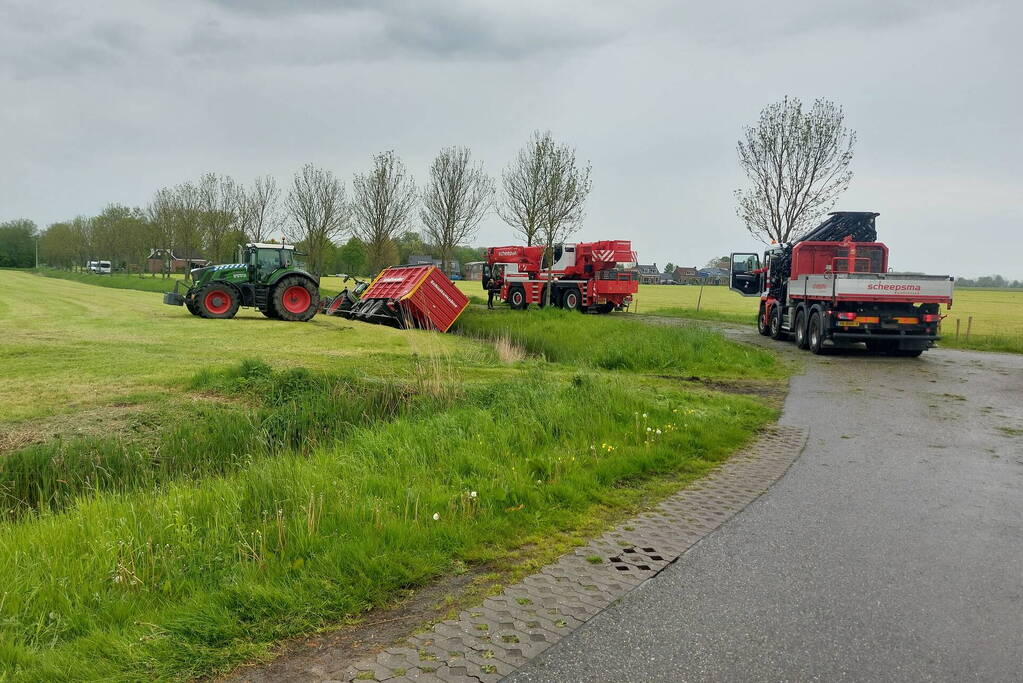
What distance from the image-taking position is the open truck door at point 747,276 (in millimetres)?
25734

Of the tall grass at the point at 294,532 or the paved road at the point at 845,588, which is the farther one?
the tall grass at the point at 294,532

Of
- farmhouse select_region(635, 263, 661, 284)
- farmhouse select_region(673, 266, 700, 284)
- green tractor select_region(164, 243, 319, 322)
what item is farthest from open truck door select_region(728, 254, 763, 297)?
farmhouse select_region(673, 266, 700, 284)

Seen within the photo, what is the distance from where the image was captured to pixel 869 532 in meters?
5.58

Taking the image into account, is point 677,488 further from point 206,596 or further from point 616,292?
point 616,292

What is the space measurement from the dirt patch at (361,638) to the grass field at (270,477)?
0.11m

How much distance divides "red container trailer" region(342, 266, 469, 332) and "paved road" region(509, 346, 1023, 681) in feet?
56.5

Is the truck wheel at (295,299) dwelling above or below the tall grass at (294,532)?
above

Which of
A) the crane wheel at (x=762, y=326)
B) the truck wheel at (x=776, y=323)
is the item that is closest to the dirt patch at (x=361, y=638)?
the truck wheel at (x=776, y=323)

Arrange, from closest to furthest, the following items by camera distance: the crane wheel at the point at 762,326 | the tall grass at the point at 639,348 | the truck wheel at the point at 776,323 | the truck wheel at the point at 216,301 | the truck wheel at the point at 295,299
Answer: the tall grass at the point at 639,348 < the truck wheel at the point at 776,323 < the truck wheel at the point at 216,301 < the truck wheel at the point at 295,299 < the crane wheel at the point at 762,326

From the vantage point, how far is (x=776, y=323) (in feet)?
75.1

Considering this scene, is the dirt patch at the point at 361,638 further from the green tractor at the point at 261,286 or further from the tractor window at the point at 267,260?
the tractor window at the point at 267,260

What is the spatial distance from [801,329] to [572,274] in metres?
15.5

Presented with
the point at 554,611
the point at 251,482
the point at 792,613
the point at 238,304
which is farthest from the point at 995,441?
the point at 238,304

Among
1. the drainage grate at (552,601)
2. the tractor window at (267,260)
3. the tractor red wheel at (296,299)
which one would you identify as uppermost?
the tractor window at (267,260)
